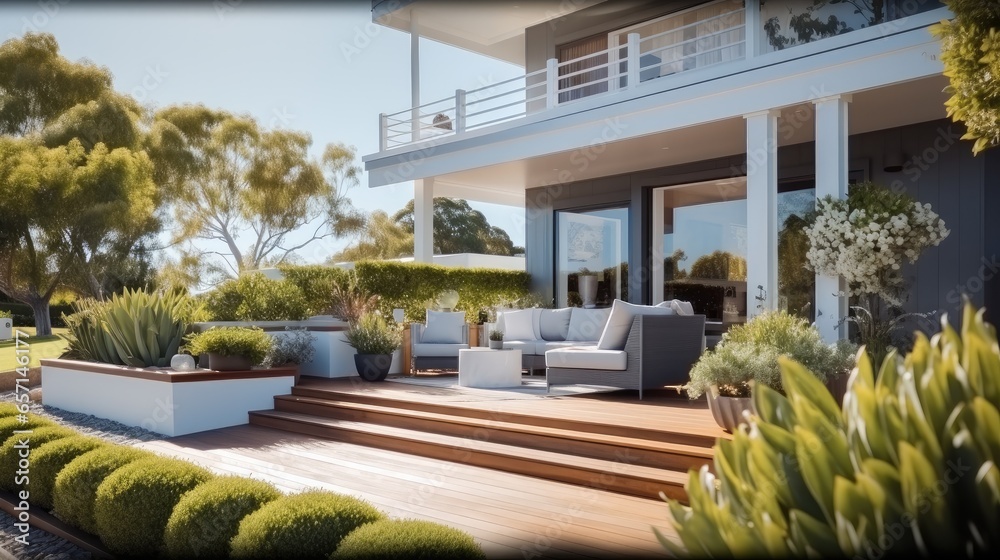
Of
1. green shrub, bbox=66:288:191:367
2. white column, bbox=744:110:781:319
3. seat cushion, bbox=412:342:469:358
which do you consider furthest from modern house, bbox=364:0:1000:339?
green shrub, bbox=66:288:191:367

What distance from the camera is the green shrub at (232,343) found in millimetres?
7168

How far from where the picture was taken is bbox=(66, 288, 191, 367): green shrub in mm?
7820

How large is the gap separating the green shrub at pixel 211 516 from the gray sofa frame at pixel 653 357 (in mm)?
3954

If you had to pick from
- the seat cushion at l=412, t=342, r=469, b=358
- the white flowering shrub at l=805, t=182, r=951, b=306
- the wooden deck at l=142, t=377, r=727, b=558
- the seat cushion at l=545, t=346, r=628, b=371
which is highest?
the white flowering shrub at l=805, t=182, r=951, b=306

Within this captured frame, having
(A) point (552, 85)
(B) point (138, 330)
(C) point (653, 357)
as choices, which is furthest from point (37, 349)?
(C) point (653, 357)

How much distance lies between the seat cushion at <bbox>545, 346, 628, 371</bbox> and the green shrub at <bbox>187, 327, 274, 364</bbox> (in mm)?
3034

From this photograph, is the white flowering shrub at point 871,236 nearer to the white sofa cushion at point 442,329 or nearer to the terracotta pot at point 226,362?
the white sofa cushion at point 442,329

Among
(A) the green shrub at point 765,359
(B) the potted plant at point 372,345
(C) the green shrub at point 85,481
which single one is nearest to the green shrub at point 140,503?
(C) the green shrub at point 85,481

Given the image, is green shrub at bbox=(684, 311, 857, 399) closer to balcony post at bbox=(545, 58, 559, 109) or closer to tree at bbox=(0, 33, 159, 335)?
balcony post at bbox=(545, 58, 559, 109)

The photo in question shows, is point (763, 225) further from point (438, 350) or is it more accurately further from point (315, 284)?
point (315, 284)

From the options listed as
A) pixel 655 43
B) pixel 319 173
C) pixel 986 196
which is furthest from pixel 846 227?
pixel 319 173

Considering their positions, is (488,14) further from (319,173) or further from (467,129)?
(319,173)

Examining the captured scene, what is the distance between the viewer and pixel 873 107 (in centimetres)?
776

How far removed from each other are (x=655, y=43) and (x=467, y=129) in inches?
128
